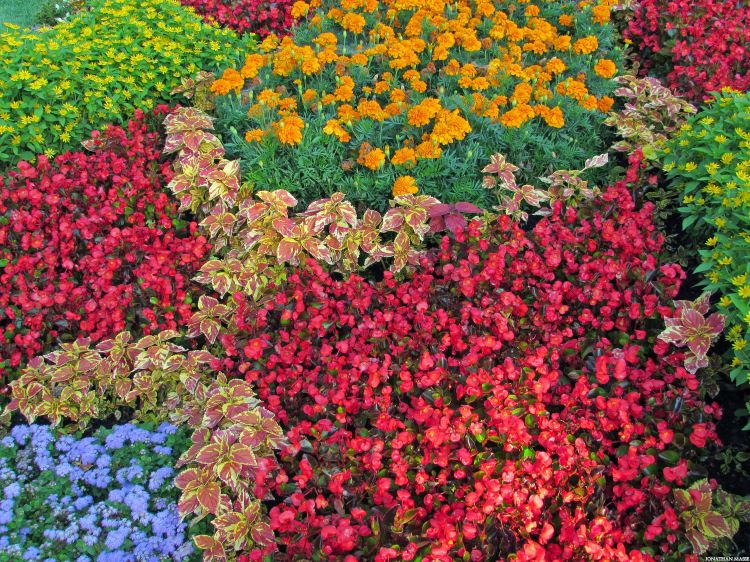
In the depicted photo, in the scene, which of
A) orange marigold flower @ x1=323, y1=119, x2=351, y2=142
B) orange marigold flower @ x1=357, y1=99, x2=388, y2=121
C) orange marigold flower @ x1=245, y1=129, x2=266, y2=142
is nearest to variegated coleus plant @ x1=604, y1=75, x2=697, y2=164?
orange marigold flower @ x1=357, y1=99, x2=388, y2=121

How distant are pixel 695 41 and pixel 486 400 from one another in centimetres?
391

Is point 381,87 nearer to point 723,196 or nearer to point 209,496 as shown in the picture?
point 723,196

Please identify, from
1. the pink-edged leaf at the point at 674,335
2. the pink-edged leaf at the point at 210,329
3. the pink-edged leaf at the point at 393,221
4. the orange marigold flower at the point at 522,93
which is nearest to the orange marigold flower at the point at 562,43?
the orange marigold flower at the point at 522,93

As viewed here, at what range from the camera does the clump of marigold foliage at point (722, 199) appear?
114 inches

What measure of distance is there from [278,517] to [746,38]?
5.00 metres

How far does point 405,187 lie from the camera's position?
362 cm

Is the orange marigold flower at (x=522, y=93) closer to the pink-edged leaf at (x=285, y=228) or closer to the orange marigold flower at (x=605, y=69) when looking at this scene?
the orange marigold flower at (x=605, y=69)

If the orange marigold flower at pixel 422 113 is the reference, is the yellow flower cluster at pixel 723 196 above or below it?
below

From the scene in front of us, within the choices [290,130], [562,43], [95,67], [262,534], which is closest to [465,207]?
[290,130]

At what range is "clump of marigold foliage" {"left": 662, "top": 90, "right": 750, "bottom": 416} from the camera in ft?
9.53

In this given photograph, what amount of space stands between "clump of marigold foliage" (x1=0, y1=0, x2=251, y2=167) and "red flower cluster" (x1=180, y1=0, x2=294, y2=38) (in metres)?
0.62

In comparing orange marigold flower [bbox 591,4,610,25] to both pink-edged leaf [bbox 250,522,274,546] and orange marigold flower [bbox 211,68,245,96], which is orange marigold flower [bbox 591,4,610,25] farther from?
pink-edged leaf [bbox 250,522,274,546]

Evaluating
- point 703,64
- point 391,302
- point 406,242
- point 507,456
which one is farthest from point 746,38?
point 507,456

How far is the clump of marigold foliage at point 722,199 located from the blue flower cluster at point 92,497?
8.66ft
